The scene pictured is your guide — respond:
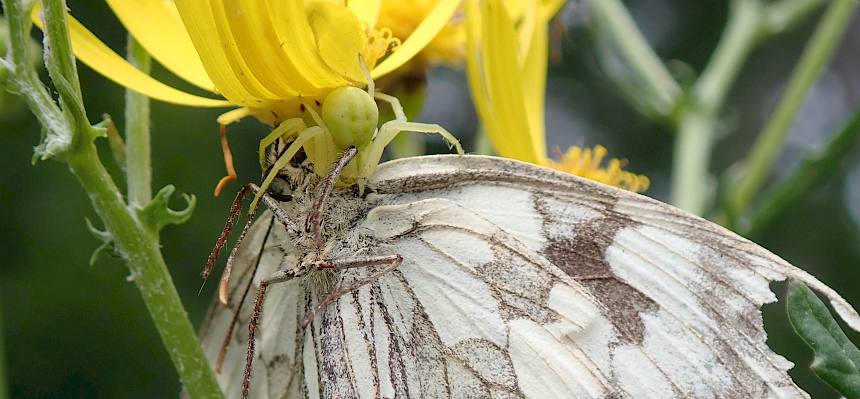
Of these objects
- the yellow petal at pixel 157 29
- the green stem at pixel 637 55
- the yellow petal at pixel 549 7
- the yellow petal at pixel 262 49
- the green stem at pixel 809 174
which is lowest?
the yellow petal at pixel 262 49

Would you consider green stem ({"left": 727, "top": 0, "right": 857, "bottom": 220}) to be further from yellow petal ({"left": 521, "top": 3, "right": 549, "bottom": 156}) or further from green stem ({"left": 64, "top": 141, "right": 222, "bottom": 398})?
green stem ({"left": 64, "top": 141, "right": 222, "bottom": 398})

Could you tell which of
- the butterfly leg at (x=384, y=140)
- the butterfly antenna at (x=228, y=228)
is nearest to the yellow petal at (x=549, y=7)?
the butterfly leg at (x=384, y=140)

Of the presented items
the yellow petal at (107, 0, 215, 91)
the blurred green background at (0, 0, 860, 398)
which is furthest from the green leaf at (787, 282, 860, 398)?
the blurred green background at (0, 0, 860, 398)

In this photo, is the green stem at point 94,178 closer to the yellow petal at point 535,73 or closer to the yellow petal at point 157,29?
the yellow petal at point 157,29

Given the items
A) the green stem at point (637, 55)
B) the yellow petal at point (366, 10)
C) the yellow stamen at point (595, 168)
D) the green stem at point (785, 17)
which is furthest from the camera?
the green stem at point (785, 17)

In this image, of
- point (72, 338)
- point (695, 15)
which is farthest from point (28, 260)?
point (695, 15)

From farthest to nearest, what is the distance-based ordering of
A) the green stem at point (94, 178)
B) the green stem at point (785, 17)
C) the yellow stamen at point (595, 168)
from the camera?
the green stem at point (785, 17)
the yellow stamen at point (595, 168)
the green stem at point (94, 178)

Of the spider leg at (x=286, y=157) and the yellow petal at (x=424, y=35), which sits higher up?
the yellow petal at (x=424, y=35)

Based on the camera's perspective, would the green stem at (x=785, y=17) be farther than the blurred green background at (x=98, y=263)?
No
